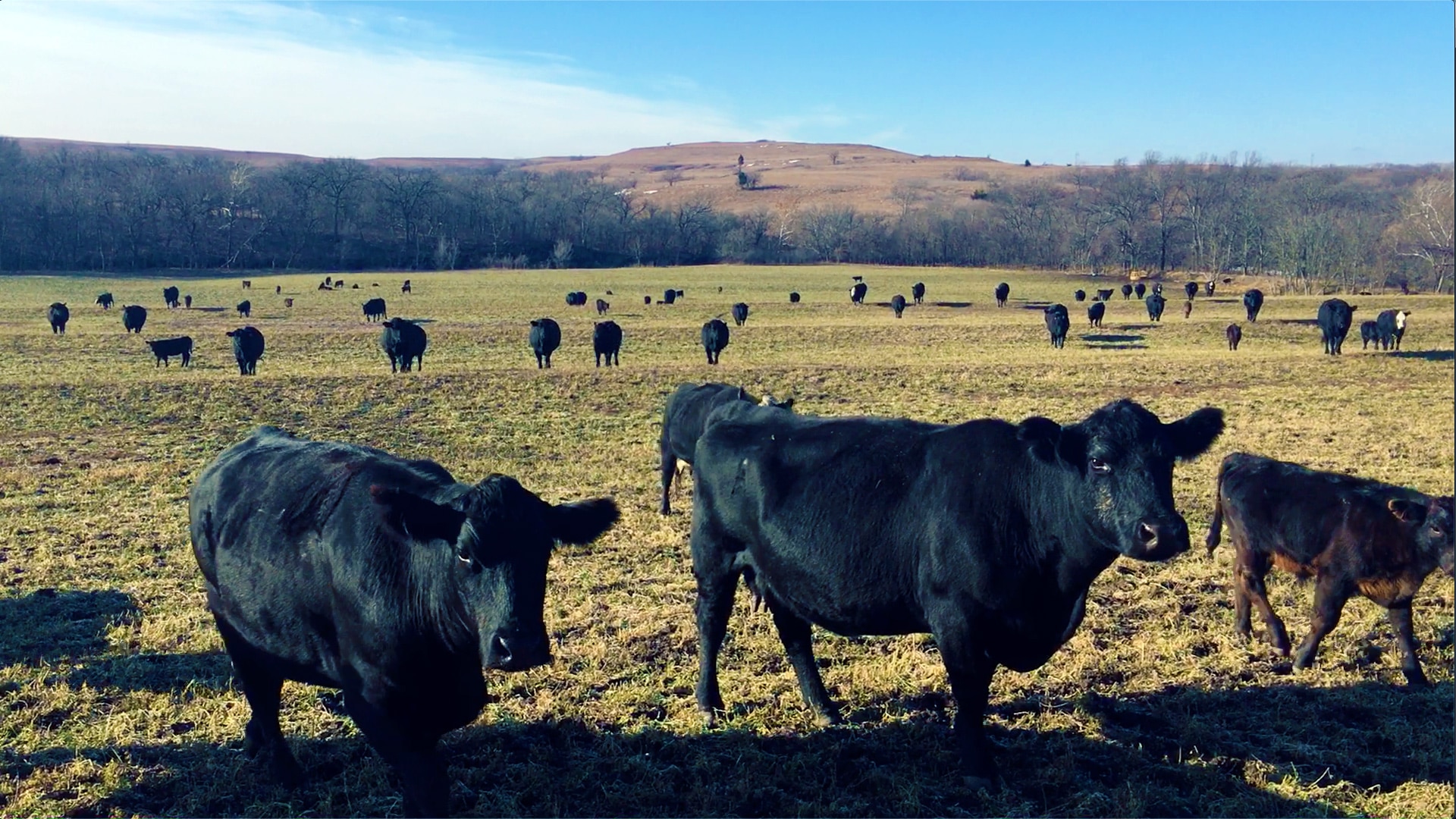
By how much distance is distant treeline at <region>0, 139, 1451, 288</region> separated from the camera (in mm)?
74562

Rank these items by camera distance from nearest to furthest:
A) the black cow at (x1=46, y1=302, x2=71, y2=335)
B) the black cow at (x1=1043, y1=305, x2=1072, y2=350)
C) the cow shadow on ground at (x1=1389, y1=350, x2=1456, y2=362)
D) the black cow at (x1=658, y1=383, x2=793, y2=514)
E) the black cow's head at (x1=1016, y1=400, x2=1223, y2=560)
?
the black cow's head at (x1=1016, y1=400, x2=1223, y2=560)
the black cow at (x1=658, y1=383, x2=793, y2=514)
the cow shadow on ground at (x1=1389, y1=350, x2=1456, y2=362)
the black cow at (x1=1043, y1=305, x2=1072, y2=350)
the black cow at (x1=46, y1=302, x2=71, y2=335)

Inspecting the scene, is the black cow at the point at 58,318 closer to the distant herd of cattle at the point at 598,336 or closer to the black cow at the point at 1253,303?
the distant herd of cattle at the point at 598,336

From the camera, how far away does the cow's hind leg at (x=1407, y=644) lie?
616cm

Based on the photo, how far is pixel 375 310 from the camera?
129 ft

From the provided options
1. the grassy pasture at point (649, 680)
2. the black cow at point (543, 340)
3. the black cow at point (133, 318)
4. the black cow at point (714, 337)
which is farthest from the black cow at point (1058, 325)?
the black cow at point (133, 318)

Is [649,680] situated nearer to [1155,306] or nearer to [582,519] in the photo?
[582,519]

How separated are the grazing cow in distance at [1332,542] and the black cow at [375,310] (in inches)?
1482

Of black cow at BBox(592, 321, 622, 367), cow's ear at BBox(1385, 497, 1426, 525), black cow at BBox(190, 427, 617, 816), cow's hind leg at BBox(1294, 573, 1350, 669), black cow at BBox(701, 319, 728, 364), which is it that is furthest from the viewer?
black cow at BBox(701, 319, 728, 364)

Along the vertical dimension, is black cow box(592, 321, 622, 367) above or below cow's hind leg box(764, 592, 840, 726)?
above

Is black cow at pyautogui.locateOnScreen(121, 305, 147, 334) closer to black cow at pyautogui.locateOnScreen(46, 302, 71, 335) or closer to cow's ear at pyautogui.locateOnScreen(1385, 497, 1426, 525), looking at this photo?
black cow at pyautogui.locateOnScreen(46, 302, 71, 335)

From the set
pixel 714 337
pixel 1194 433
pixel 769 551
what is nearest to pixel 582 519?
pixel 769 551

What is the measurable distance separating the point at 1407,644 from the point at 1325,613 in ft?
1.83

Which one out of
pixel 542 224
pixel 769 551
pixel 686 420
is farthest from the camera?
pixel 542 224

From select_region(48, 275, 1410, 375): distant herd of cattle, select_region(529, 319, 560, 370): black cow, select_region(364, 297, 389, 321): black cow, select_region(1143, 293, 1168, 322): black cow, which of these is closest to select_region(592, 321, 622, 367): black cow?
select_region(48, 275, 1410, 375): distant herd of cattle
